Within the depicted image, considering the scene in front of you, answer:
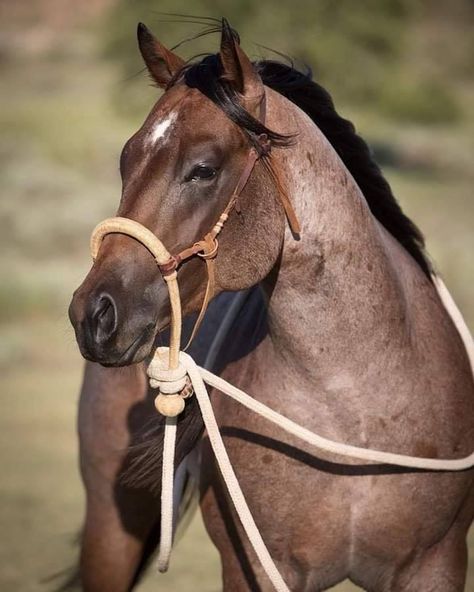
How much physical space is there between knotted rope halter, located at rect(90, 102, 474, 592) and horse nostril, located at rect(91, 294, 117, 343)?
192mm

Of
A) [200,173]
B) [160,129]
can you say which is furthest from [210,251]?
[160,129]

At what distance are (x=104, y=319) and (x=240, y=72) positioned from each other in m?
→ 0.77

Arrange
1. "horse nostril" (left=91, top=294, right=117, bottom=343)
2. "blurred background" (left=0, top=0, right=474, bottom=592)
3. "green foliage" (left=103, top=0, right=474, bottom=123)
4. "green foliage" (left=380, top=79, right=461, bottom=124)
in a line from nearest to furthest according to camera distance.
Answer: "horse nostril" (left=91, top=294, right=117, bottom=343) < "blurred background" (left=0, top=0, right=474, bottom=592) < "green foliage" (left=103, top=0, right=474, bottom=123) < "green foliage" (left=380, top=79, right=461, bottom=124)

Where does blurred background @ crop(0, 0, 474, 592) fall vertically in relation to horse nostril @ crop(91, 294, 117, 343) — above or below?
above

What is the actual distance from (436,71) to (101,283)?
39.7m

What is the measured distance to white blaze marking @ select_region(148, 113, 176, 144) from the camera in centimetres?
272

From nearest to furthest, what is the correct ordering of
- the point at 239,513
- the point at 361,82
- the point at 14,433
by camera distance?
the point at 239,513
the point at 14,433
the point at 361,82

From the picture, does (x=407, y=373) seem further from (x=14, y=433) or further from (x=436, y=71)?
(x=436, y=71)

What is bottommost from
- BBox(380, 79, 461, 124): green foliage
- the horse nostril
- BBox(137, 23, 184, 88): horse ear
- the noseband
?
the horse nostril

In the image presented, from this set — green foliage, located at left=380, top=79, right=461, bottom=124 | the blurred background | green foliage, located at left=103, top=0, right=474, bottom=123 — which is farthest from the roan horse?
green foliage, located at left=380, top=79, right=461, bottom=124

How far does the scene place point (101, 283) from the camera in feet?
8.54

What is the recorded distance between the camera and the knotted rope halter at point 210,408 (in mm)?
2777

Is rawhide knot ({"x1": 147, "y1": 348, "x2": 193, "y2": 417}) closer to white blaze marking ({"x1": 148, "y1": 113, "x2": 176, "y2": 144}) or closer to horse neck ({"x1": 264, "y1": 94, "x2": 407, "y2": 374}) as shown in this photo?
horse neck ({"x1": 264, "y1": 94, "x2": 407, "y2": 374})

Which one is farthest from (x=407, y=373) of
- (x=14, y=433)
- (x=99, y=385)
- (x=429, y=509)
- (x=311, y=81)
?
(x=14, y=433)
